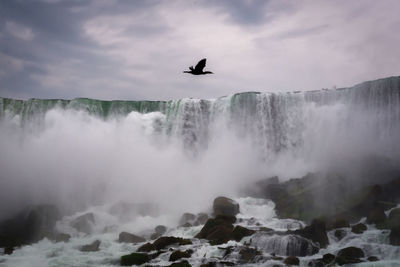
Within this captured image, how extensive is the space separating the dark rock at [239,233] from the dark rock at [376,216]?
Result: 24.7ft

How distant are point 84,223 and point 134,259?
11501mm

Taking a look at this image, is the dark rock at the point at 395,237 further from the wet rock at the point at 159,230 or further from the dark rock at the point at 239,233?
the wet rock at the point at 159,230

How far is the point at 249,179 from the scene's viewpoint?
1646 inches

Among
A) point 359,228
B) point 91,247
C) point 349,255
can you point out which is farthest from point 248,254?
point 91,247

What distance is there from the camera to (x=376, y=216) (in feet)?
87.8

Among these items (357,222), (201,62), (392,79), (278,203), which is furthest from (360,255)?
(392,79)

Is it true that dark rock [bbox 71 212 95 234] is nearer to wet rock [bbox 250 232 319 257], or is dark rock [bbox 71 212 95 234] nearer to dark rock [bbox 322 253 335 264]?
wet rock [bbox 250 232 319 257]

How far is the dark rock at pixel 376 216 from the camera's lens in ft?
86.9

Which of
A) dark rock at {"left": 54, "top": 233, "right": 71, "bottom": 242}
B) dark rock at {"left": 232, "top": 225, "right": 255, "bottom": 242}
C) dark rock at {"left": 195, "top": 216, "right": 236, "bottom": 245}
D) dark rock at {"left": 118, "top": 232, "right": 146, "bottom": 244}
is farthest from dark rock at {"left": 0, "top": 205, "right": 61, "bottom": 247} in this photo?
dark rock at {"left": 232, "top": 225, "right": 255, "bottom": 242}

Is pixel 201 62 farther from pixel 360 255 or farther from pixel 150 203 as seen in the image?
pixel 150 203

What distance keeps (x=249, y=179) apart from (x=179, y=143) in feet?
33.0

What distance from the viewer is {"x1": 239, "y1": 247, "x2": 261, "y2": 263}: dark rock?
2236 centimetres

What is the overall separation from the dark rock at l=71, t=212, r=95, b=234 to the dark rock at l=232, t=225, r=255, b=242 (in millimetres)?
12993

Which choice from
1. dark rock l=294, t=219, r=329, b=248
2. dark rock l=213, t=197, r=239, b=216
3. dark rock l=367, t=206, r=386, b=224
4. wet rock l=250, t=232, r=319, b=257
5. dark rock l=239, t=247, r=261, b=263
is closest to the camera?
dark rock l=239, t=247, r=261, b=263
